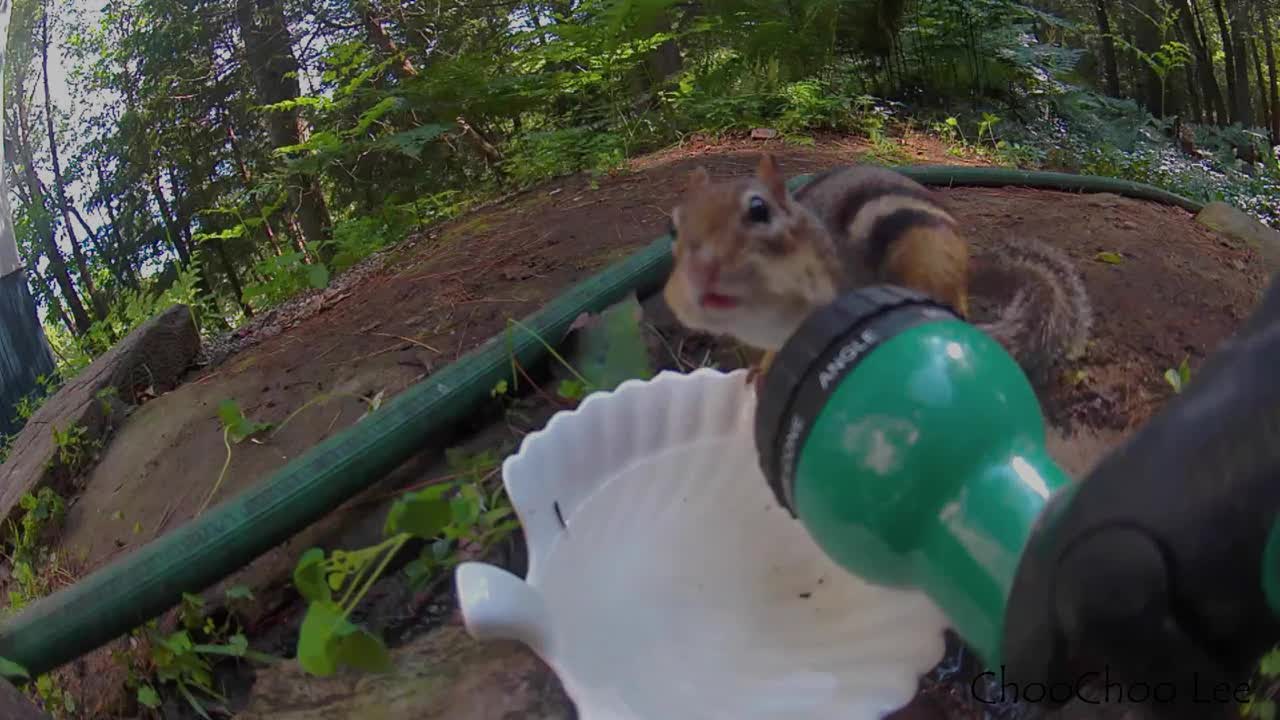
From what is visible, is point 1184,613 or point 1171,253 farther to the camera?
point 1171,253

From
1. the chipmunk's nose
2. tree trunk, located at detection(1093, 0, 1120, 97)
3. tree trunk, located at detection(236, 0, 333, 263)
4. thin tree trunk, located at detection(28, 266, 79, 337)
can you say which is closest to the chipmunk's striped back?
the chipmunk's nose

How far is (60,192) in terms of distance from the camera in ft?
15.9

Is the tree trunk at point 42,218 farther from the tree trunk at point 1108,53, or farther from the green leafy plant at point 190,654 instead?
the tree trunk at point 1108,53

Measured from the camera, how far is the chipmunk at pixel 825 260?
91cm

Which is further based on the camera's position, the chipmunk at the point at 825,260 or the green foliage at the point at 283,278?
A: the green foliage at the point at 283,278

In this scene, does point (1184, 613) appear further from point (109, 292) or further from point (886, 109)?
point (109, 292)

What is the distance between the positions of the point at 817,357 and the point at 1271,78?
1235 centimetres

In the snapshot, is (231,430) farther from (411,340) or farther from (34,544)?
(34,544)

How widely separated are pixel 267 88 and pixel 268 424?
363cm

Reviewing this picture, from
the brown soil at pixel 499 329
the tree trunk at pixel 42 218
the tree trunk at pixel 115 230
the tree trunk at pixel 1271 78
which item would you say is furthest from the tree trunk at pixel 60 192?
the tree trunk at pixel 1271 78

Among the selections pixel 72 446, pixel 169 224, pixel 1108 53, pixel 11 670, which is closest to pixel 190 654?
pixel 11 670

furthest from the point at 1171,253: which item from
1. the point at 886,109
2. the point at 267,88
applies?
the point at 267,88

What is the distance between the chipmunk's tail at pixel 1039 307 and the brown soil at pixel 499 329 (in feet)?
1.36

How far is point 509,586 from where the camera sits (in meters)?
0.86
